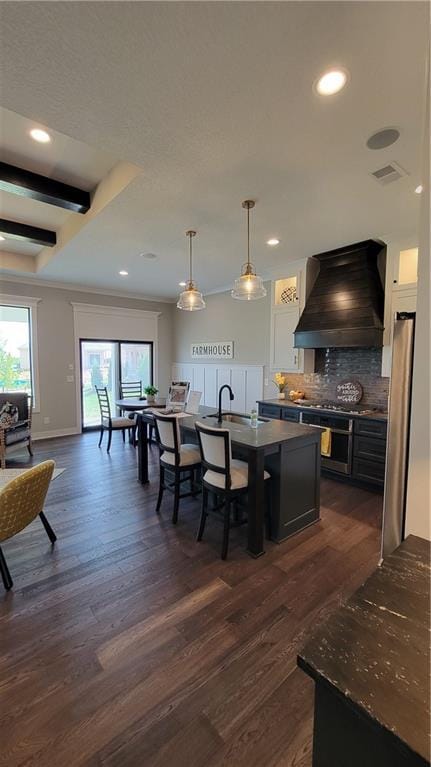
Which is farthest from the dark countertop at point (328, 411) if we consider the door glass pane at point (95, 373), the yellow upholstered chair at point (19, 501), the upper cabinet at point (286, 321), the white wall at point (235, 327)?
the door glass pane at point (95, 373)

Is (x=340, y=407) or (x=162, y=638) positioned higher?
(x=340, y=407)

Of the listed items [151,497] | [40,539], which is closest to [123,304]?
[151,497]

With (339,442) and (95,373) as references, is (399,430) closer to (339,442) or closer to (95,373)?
(339,442)

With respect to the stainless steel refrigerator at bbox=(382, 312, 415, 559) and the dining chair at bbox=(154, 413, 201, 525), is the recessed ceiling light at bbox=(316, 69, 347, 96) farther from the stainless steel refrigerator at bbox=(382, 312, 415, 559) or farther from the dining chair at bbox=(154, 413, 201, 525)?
the dining chair at bbox=(154, 413, 201, 525)

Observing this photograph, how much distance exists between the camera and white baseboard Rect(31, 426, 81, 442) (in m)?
5.98

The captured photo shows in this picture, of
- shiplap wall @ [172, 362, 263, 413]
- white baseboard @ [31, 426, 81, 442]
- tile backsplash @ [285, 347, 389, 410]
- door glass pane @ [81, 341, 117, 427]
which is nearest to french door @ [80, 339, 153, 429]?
door glass pane @ [81, 341, 117, 427]

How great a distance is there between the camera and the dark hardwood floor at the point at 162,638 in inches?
50.2

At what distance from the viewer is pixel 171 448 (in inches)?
116

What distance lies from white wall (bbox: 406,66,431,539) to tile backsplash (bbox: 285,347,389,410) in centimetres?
300

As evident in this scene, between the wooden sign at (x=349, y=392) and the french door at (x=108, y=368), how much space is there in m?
4.64

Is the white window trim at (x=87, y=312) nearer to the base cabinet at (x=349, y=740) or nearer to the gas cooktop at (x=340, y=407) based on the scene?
the gas cooktop at (x=340, y=407)

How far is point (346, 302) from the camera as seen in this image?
413 cm

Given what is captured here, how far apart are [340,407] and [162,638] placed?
3329 millimetres

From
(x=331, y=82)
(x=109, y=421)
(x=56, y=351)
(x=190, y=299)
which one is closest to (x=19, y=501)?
(x=190, y=299)
